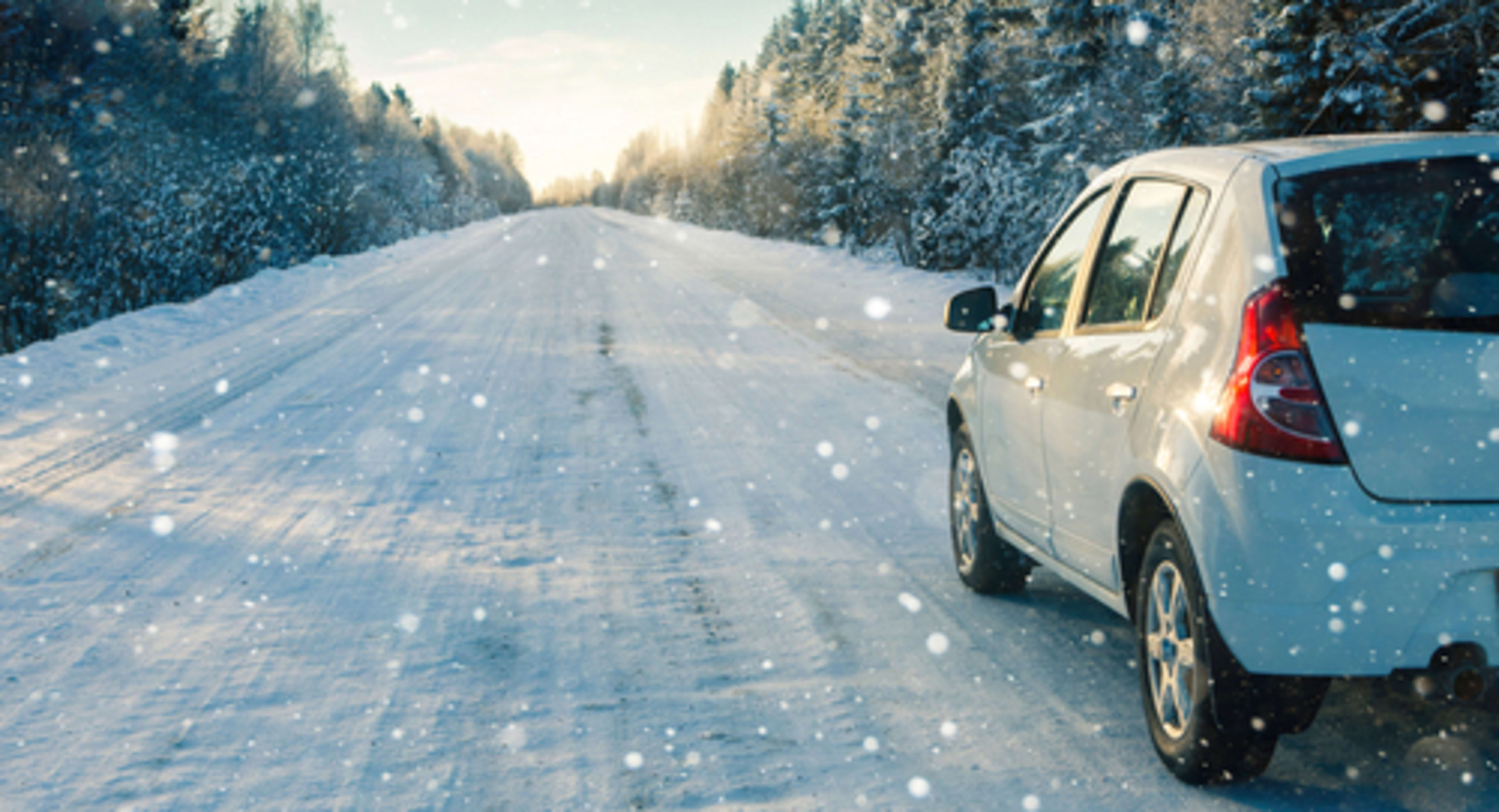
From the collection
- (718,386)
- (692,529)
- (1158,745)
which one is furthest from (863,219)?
(1158,745)

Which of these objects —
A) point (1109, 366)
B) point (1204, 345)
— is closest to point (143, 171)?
point (1109, 366)

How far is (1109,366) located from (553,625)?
2.38 metres

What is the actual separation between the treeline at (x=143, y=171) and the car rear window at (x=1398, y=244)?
16238 mm

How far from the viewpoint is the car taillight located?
2.67m

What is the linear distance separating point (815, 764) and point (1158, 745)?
1.01 metres

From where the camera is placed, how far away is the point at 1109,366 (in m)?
3.53

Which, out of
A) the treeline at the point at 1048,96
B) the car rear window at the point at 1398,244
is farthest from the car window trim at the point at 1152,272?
the treeline at the point at 1048,96

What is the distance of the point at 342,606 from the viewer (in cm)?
475

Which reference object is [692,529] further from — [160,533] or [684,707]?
[160,533]

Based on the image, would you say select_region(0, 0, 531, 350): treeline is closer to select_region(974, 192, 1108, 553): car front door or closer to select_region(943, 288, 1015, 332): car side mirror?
select_region(943, 288, 1015, 332): car side mirror

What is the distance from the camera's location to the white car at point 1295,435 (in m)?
2.61

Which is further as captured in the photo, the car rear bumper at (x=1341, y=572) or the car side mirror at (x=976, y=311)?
the car side mirror at (x=976, y=311)

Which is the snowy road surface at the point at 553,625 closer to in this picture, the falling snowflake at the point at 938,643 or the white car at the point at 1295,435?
the falling snowflake at the point at 938,643

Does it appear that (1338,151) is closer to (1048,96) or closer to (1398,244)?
(1398,244)
